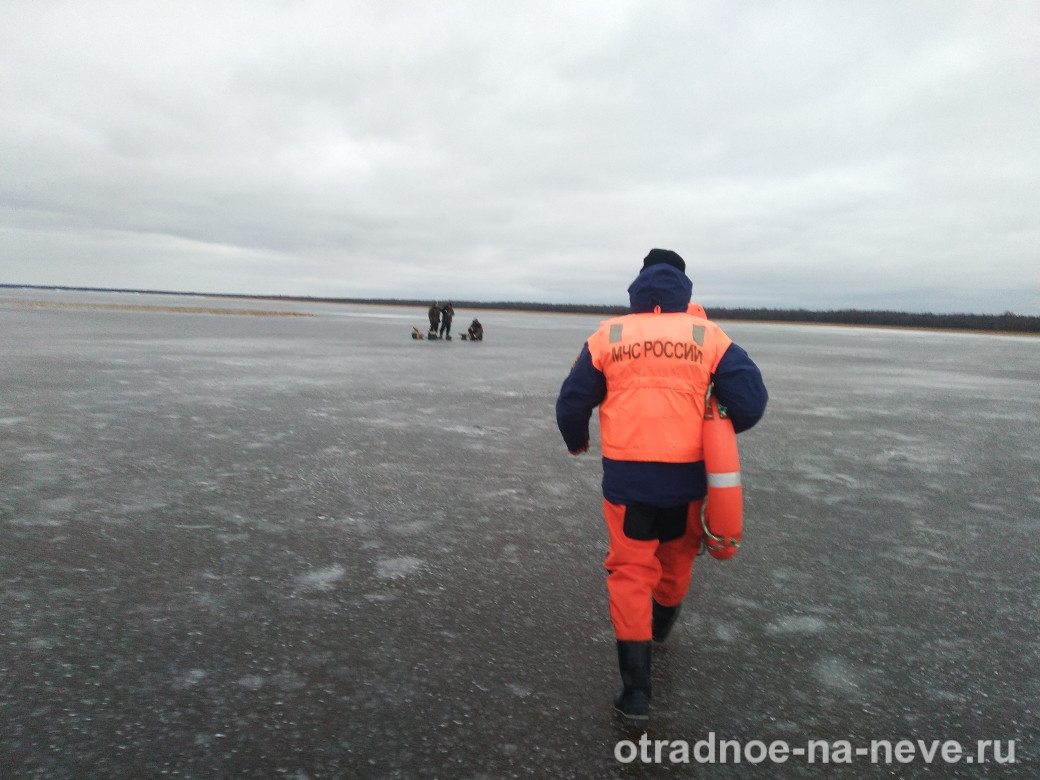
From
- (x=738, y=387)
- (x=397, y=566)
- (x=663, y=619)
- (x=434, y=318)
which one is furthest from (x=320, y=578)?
(x=434, y=318)

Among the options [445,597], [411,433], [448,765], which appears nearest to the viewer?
[448,765]

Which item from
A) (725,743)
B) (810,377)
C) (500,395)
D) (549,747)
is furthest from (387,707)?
(810,377)

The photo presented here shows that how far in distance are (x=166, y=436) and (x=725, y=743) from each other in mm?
7007

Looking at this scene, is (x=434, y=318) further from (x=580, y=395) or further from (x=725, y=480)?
(x=725, y=480)

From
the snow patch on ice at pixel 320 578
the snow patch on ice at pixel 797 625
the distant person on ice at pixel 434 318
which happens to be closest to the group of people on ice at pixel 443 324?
the distant person on ice at pixel 434 318

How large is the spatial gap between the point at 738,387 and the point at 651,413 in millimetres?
409

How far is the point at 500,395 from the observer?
1220 centimetres

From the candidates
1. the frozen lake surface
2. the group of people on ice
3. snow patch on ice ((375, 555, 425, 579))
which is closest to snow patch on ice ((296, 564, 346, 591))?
the frozen lake surface

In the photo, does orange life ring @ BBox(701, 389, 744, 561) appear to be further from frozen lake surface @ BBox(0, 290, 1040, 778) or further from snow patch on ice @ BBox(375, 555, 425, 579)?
snow patch on ice @ BBox(375, 555, 425, 579)

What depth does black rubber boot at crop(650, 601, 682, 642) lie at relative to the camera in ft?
11.1

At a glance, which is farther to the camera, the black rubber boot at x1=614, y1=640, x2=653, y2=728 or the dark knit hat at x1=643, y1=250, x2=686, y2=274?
the dark knit hat at x1=643, y1=250, x2=686, y2=274

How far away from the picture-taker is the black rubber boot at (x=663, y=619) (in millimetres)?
3371

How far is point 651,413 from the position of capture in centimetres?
297

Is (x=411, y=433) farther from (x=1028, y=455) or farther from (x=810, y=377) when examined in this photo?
(x=810, y=377)
